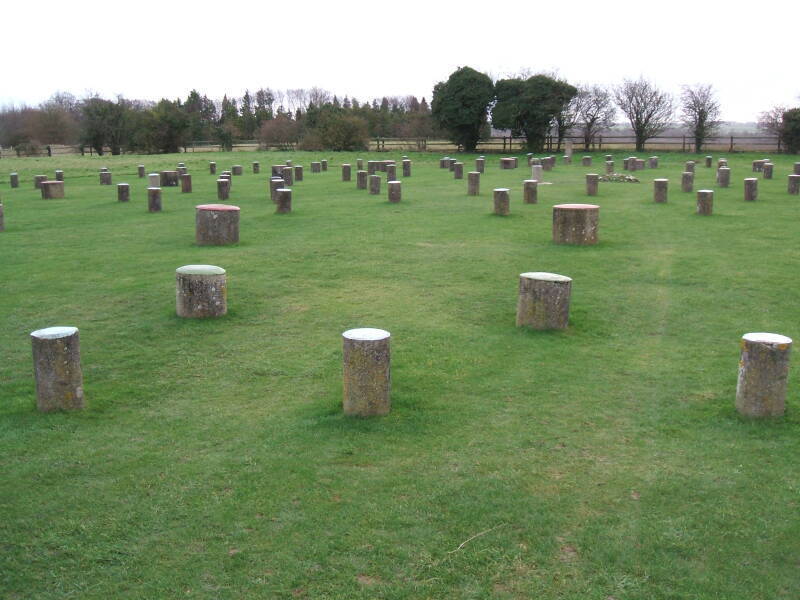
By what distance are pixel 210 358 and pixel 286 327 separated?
1.22 m

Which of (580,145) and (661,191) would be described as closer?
(661,191)

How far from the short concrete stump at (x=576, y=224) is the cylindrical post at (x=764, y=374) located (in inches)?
287

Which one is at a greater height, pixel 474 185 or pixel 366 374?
pixel 474 185

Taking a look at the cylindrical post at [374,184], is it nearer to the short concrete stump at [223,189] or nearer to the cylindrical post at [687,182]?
the short concrete stump at [223,189]

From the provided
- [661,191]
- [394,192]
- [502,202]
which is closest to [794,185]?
[661,191]

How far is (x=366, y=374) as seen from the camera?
5.91m

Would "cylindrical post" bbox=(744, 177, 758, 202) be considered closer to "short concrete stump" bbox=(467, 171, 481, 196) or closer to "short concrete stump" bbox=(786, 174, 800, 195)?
"short concrete stump" bbox=(786, 174, 800, 195)

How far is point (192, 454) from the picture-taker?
215 inches

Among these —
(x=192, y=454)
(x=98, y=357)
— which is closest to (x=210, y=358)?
(x=98, y=357)

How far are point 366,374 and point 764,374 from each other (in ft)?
9.96

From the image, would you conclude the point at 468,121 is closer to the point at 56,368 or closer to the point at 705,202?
the point at 705,202

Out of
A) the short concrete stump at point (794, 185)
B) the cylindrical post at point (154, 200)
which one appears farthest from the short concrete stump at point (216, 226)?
the short concrete stump at point (794, 185)

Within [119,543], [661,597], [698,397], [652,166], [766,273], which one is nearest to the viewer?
[661,597]

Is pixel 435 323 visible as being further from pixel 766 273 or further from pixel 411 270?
pixel 766 273
